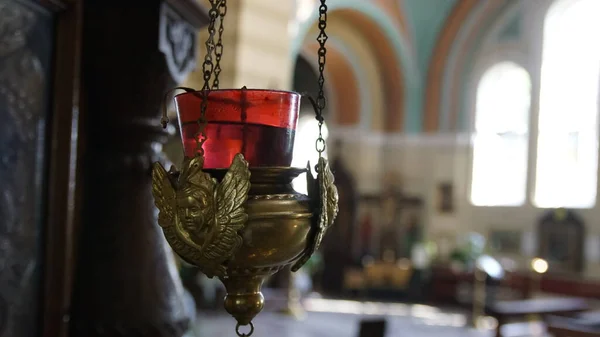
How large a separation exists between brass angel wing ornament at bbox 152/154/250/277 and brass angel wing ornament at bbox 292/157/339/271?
0.12 metres

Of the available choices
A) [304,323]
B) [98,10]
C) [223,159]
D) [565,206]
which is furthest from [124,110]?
[565,206]

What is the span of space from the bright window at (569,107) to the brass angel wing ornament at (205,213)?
10.2 meters

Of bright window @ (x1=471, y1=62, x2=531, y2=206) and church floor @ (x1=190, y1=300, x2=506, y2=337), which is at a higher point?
bright window @ (x1=471, y1=62, x2=531, y2=206)

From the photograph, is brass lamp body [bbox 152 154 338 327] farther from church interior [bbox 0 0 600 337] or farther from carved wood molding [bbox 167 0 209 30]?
carved wood molding [bbox 167 0 209 30]

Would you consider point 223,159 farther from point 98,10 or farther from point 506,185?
point 506,185

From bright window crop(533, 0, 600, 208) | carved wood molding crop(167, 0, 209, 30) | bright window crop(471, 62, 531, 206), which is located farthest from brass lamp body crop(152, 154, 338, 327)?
bright window crop(471, 62, 531, 206)

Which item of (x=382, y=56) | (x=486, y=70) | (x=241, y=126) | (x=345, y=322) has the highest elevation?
(x=382, y=56)

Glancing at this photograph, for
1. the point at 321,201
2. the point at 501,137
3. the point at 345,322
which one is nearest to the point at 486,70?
the point at 501,137

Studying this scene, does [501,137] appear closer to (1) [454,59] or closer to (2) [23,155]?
(1) [454,59]

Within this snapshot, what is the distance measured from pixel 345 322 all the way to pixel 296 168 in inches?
286

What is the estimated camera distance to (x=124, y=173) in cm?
159

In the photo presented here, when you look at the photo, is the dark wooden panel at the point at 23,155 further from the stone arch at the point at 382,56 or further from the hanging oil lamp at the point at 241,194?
the stone arch at the point at 382,56

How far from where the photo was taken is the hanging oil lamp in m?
0.79

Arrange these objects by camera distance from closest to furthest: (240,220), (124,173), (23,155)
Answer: (240,220) < (23,155) < (124,173)
